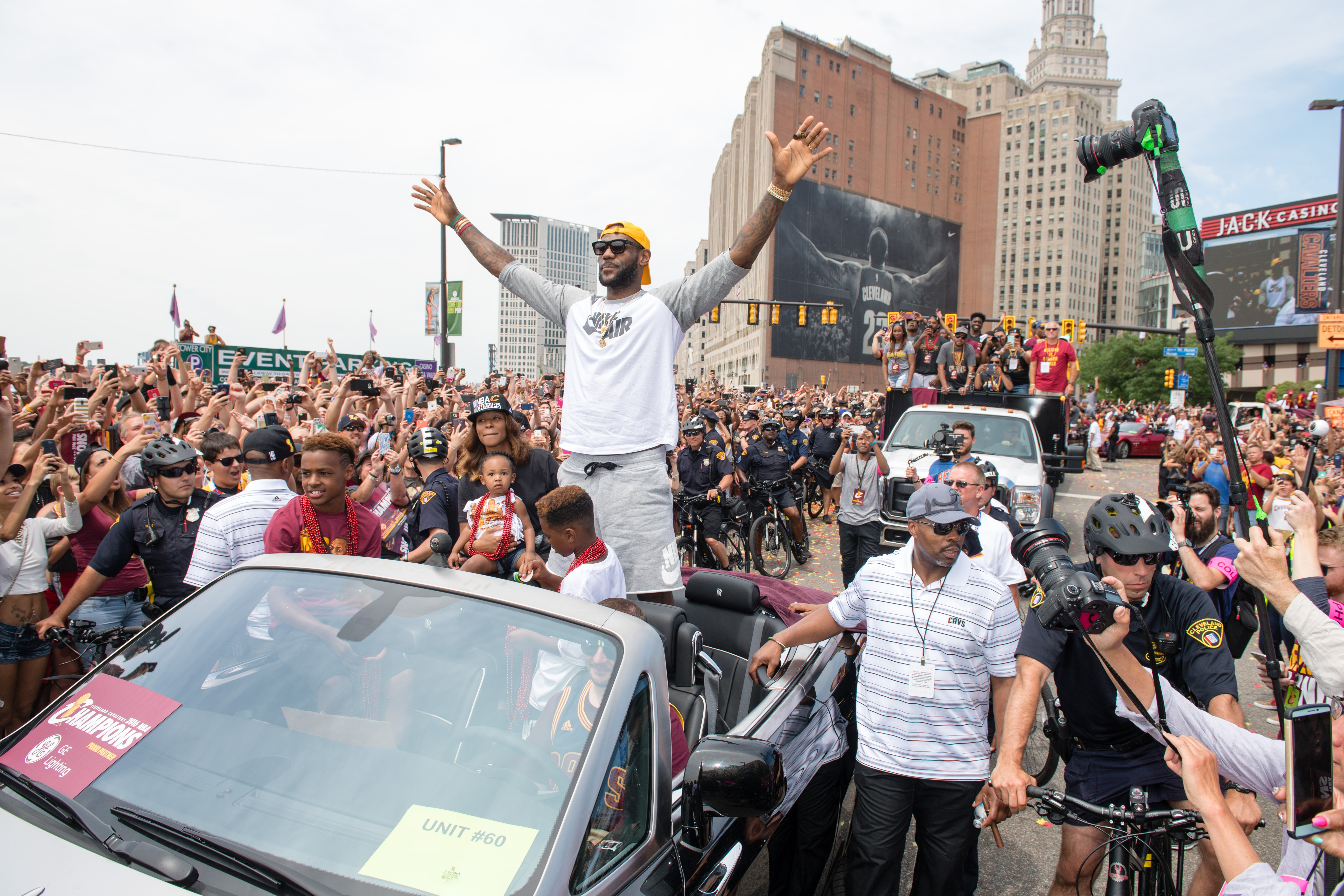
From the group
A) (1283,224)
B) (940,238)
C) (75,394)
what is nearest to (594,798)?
(75,394)

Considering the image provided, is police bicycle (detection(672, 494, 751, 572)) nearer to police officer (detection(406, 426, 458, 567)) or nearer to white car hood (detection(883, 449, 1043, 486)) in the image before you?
white car hood (detection(883, 449, 1043, 486))

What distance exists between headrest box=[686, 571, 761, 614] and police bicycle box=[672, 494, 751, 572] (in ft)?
16.7

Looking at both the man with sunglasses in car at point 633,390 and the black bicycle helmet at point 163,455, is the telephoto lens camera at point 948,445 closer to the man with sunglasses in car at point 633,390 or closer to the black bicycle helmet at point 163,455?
the man with sunglasses in car at point 633,390

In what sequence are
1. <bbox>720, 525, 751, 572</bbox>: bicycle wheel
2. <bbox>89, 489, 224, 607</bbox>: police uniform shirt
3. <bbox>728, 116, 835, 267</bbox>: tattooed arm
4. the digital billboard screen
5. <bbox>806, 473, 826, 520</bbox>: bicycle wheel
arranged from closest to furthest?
1. <bbox>728, 116, 835, 267</bbox>: tattooed arm
2. <bbox>89, 489, 224, 607</bbox>: police uniform shirt
3. <bbox>720, 525, 751, 572</bbox>: bicycle wheel
4. <bbox>806, 473, 826, 520</bbox>: bicycle wheel
5. the digital billboard screen

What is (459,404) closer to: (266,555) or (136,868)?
(266,555)

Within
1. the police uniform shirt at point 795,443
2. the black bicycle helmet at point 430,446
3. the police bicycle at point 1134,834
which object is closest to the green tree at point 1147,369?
the police uniform shirt at point 795,443

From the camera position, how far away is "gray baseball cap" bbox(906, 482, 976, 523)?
300 centimetres

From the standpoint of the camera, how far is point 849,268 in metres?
95.6

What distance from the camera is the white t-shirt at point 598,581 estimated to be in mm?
3021

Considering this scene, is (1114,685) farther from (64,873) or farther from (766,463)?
(766,463)

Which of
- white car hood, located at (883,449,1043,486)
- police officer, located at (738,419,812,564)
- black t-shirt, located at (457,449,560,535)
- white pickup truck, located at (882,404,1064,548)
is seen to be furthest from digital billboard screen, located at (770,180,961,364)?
black t-shirt, located at (457,449,560,535)

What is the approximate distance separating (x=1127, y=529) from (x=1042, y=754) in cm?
271

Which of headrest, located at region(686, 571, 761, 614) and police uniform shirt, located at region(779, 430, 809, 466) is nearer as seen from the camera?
headrest, located at region(686, 571, 761, 614)

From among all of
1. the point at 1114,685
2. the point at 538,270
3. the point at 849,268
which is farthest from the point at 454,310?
the point at 538,270
